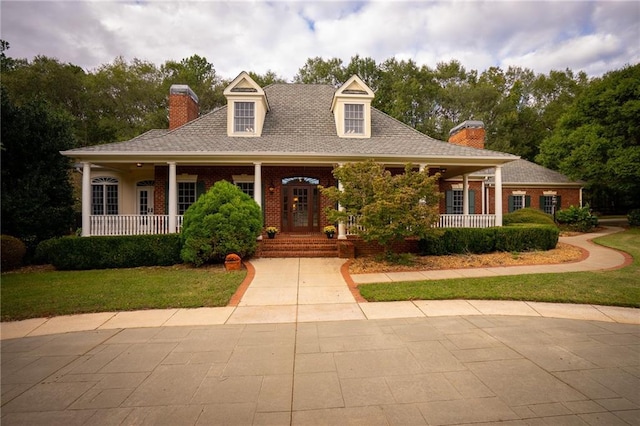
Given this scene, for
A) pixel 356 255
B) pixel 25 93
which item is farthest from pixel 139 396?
pixel 25 93

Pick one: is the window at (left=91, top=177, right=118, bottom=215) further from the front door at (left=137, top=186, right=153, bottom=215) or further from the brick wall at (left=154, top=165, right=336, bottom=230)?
the brick wall at (left=154, top=165, right=336, bottom=230)

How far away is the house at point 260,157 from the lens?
→ 37.1 feet

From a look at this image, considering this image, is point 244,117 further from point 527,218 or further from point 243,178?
point 527,218

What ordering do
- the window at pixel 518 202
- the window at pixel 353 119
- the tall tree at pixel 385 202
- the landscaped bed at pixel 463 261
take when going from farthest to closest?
the window at pixel 518 202 → the window at pixel 353 119 → the landscaped bed at pixel 463 261 → the tall tree at pixel 385 202

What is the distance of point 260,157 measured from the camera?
37.7 feet

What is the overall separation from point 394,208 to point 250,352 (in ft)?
19.8

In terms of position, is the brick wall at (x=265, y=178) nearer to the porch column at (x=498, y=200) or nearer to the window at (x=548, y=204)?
the porch column at (x=498, y=200)

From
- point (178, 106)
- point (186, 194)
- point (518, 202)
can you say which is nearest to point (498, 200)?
point (518, 202)

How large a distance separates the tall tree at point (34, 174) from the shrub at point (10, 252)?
1205 mm

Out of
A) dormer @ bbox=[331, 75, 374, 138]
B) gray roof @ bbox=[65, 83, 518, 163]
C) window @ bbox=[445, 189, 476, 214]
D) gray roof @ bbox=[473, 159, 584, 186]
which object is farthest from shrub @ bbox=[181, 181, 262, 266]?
gray roof @ bbox=[473, 159, 584, 186]

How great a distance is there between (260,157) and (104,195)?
8096 millimetres

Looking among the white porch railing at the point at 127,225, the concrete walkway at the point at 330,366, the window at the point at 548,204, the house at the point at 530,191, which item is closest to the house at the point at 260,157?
the white porch railing at the point at 127,225

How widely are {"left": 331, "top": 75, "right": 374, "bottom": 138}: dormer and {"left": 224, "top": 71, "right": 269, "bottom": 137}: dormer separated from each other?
3.47 m

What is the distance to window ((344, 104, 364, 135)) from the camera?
13.7 meters
